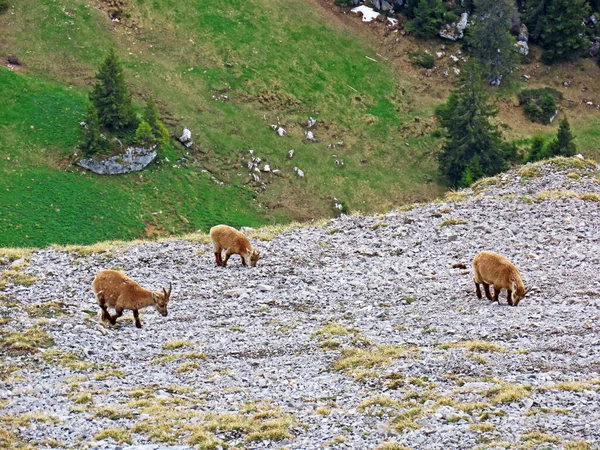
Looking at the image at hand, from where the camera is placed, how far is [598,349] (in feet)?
63.5

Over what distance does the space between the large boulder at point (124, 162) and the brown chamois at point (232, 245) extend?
36.4m

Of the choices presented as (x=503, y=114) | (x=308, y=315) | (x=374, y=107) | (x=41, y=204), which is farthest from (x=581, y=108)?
(x=308, y=315)

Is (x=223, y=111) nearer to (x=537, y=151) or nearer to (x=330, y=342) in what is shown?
(x=537, y=151)

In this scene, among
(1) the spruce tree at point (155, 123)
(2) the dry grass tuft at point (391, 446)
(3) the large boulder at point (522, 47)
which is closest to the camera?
(2) the dry grass tuft at point (391, 446)

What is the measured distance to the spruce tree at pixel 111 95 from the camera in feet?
206

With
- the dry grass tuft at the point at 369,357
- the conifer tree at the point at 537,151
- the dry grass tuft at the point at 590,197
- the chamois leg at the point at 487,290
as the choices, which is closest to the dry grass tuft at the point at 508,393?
the dry grass tuft at the point at 369,357

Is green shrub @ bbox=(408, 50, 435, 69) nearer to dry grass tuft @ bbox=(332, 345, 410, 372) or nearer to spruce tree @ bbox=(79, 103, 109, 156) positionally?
spruce tree @ bbox=(79, 103, 109, 156)

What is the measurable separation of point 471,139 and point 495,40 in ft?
65.8

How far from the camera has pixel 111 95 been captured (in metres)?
62.8

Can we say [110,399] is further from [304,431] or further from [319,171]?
[319,171]

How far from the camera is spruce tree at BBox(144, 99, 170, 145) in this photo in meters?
64.4

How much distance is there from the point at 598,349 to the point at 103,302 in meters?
12.9

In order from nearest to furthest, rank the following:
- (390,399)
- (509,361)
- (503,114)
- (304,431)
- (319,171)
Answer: (304,431), (390,399), (509,361), (319,171), (503,114)

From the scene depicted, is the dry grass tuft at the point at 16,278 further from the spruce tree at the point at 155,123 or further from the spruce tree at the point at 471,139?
the spruce tree at the point at 471,139
